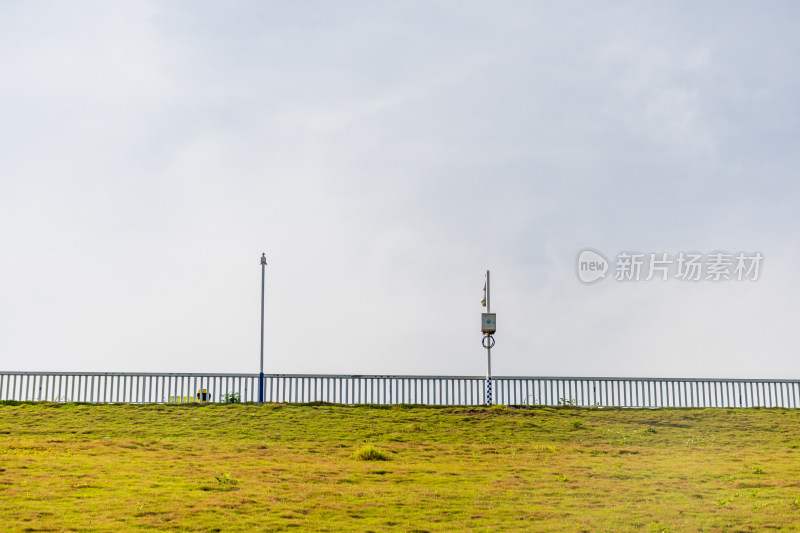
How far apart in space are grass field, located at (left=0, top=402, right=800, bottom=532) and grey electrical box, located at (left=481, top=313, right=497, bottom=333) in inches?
131

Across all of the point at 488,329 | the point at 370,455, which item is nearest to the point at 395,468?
the point at 370,455

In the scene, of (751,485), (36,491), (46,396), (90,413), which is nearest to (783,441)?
(751,485)

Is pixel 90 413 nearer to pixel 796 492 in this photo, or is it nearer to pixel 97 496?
pixel 97 496

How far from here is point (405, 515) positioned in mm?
14141

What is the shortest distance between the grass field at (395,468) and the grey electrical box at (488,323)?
3.32 meters

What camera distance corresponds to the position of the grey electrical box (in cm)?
3122

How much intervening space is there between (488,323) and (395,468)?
43.5 ft

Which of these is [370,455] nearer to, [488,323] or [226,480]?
[226,480]

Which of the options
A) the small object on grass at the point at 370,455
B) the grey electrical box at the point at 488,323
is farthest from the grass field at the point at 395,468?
the grey electrical box at the point at 488,323

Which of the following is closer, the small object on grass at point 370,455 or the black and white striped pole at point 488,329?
the small object on grass at point 370,455

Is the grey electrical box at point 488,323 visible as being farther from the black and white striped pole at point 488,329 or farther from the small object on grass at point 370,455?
the small object on grass at point 370,455

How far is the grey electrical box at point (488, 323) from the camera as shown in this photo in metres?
31.2

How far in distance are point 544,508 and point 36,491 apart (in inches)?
375

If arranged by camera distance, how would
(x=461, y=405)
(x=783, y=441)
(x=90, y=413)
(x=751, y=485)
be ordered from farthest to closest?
1. (x=461, y=405)
2. (x=90, y=413)
3. (x=783, y=441)
4. (x=751, y=485)
